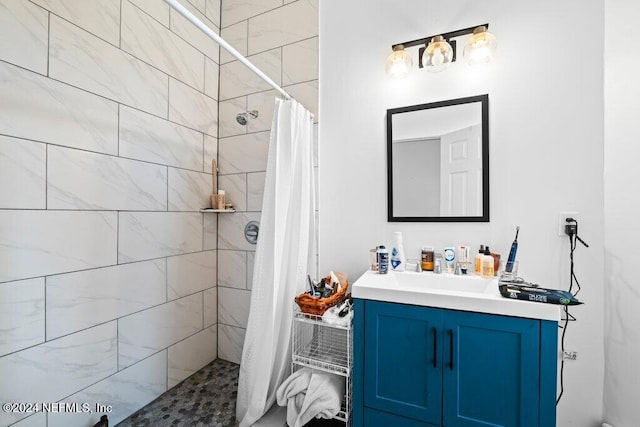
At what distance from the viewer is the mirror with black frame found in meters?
1.42

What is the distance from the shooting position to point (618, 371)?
122 centimetres

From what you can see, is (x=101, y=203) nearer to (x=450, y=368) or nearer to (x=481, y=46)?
(x=450, y=368)

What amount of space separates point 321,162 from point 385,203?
1.64ft

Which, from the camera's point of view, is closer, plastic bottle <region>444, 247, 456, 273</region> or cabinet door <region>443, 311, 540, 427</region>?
cabinet door <region>443, 311, 540, 427</region>

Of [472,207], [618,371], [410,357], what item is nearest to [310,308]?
[410,357]

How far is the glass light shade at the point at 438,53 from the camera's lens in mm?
1408

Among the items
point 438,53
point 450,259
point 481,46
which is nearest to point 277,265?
point 450,259

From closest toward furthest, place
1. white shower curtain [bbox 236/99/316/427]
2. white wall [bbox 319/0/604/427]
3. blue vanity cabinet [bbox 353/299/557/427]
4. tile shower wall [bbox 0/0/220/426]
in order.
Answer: blue vanity cabinet [bbox 353/299/557/427]
tile shower wall [bbox 0/0/220/426]
white wall [bbox 319/0/604/427]
white shower curtain [bbox 236/99/316/427]

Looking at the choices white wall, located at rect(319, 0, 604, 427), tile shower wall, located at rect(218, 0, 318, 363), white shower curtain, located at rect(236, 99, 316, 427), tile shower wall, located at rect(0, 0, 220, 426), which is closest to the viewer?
tile shower wall, located at rect(0, 0, 220, 426)

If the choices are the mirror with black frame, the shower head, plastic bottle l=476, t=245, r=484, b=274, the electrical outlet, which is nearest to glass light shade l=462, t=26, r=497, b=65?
the mirror with black frame

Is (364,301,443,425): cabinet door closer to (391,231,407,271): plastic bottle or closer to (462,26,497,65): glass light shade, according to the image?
(391,231,407,271): plastic bottle

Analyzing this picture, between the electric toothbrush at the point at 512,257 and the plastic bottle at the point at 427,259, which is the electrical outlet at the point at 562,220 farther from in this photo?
the plastic bottle at the point at 427,259

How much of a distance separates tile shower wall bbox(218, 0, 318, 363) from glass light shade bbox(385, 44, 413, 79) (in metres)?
0.50

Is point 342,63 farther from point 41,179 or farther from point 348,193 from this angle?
point 41,179
